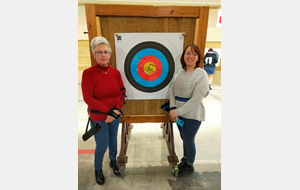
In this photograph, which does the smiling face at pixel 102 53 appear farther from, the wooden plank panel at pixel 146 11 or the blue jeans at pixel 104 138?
the blue jeans at pixel 104 138

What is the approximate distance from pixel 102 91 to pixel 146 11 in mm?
795

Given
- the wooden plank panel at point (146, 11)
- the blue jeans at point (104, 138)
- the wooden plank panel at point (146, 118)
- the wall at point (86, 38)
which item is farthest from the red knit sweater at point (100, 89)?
the wall at point (86, 38)

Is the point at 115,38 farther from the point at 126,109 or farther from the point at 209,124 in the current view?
the point at 209,124

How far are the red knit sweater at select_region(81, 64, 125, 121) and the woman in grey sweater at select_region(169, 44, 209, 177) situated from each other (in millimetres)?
535

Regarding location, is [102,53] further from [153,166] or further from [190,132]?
[153,166]

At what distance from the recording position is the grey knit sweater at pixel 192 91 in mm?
1226

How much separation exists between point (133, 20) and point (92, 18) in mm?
355

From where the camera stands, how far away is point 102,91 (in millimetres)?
1184

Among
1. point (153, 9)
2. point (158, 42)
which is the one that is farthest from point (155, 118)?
point (153, 9)

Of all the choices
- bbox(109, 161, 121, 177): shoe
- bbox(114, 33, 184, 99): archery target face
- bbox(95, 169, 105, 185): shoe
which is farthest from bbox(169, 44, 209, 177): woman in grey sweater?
bbox(95, 169, 105, 185): shoe

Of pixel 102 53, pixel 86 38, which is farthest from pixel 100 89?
pixel 86 38

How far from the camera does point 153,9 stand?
128 centimetres

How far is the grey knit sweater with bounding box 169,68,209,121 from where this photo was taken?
4.02ft

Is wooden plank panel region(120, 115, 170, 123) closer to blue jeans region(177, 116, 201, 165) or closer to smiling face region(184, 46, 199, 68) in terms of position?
blue jeans region(177, 116, 201, 165)
